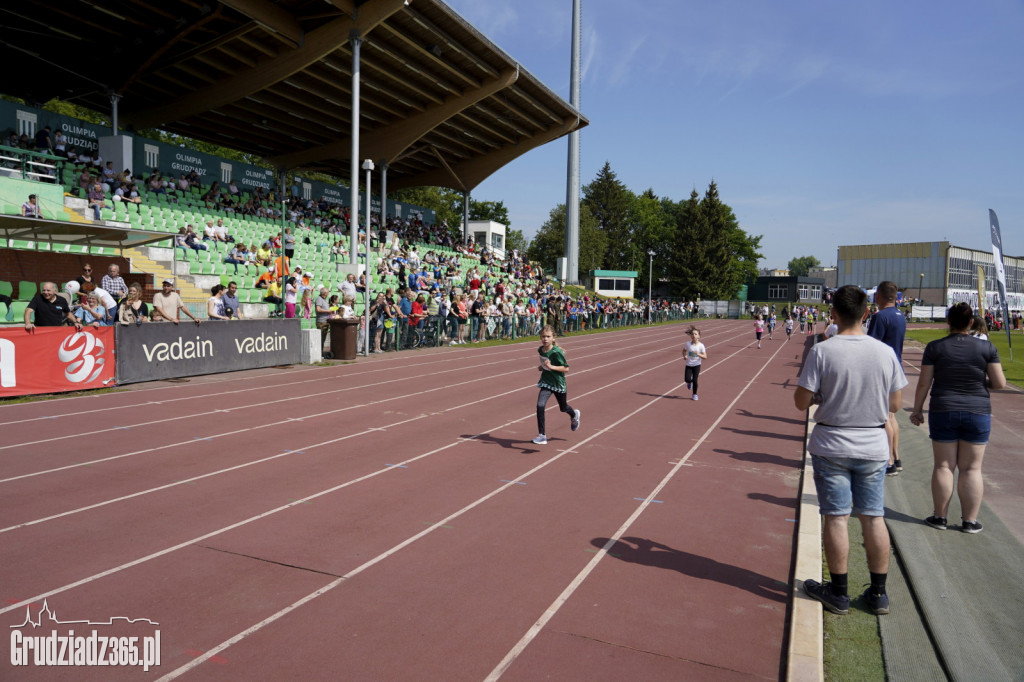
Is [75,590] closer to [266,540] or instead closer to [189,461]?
[266,540]

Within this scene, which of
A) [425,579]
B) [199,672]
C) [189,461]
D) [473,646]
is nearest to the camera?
[199,672]

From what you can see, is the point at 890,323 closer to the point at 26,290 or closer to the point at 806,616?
the point at 806,616

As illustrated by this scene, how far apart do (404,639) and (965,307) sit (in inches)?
206

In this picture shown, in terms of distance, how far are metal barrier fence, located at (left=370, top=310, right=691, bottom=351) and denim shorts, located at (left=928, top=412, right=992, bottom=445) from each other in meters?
18.7

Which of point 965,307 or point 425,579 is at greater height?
point 965,307

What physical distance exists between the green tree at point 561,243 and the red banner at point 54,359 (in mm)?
72553

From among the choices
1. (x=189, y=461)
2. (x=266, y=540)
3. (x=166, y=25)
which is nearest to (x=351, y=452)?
(x=189, y=461)

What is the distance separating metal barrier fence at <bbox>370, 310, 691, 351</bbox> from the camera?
77.0ft

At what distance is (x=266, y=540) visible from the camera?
18.2 feet

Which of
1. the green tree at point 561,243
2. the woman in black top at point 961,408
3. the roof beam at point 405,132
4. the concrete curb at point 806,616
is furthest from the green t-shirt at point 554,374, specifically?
the green tree at point 561,243

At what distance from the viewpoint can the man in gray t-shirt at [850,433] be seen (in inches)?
167

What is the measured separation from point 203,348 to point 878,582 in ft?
47.5

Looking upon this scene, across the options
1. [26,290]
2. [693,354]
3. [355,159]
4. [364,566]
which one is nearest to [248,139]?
[355,159]

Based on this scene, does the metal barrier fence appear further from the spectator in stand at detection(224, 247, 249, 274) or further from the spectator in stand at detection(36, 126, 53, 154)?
the spectator in stand at detection(36, 126, 53, 154)
